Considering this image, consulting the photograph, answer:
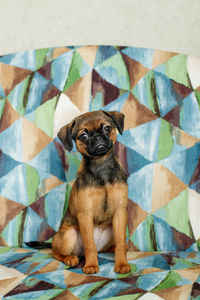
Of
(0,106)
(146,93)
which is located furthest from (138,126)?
(0,106)

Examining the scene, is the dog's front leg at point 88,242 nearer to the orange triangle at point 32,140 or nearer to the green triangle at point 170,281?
the green triangle at point 170,281

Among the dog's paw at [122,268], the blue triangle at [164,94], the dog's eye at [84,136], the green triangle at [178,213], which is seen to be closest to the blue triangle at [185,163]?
the green triangle at [178,213]

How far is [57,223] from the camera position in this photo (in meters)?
2.39

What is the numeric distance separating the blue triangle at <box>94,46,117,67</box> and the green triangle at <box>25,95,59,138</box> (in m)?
0.43

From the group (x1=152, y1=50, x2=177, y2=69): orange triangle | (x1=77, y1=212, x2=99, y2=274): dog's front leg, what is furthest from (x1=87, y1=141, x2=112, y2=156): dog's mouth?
(x1=152, y1=50, x2=177, y2=69): orange triangle

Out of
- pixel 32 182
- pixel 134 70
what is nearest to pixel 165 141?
pixel 134 70

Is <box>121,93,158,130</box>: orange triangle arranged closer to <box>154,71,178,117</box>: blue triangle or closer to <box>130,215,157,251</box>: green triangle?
<box>154,71,178,117</box>: blue triangle

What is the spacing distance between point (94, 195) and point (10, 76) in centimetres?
128

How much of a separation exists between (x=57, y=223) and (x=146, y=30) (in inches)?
71.9

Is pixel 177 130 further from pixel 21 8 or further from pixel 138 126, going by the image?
pixel 21 8

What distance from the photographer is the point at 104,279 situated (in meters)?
1.66

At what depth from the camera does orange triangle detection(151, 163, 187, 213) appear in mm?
2305

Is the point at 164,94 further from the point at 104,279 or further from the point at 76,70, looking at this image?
the point at 104,279

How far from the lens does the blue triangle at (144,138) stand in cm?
238
